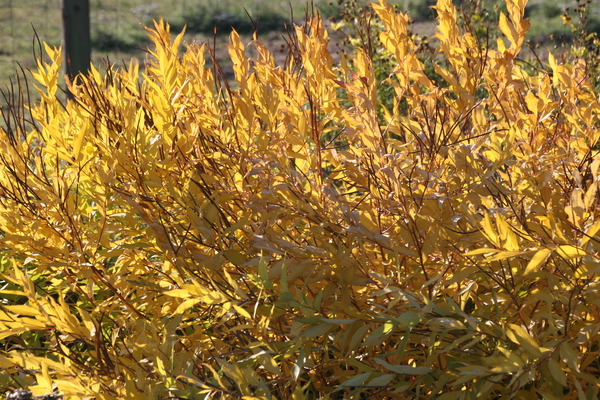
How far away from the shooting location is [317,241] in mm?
1637

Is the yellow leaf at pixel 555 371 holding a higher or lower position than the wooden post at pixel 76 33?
lower

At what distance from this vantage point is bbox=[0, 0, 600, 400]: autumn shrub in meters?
1.26

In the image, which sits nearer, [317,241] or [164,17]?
[317,241]

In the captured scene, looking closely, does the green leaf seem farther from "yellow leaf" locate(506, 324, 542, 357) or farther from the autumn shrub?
"yellow leaf" locate(506, 324, 542, 357)

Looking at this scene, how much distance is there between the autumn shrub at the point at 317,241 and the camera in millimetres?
1263

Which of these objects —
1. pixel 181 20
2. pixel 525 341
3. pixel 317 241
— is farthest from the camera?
pixel 181 20

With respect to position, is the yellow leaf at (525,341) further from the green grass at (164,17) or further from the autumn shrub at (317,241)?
the green grass at (164,17)

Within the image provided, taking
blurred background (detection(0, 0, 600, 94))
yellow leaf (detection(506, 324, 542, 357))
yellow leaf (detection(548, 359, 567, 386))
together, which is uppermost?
yellow leaf (detection(506, 324, 542, 357))

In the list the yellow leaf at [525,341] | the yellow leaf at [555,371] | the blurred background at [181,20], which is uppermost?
the yellow leaf at [525,341]

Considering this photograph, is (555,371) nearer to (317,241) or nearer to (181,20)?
(317,241)

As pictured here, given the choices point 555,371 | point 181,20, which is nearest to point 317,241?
point 555,371

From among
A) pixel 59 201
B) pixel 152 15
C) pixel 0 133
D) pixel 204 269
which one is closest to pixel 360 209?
pixel 204 269

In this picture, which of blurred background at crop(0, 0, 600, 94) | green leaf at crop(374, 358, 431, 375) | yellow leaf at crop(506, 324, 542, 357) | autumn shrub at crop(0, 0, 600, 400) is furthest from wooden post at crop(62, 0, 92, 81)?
blurred background at crop(0, 0, 600, 94)

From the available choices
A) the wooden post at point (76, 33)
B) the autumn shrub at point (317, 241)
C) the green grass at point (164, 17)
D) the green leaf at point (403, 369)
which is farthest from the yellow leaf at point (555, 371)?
the green grass at point (164, 17)
